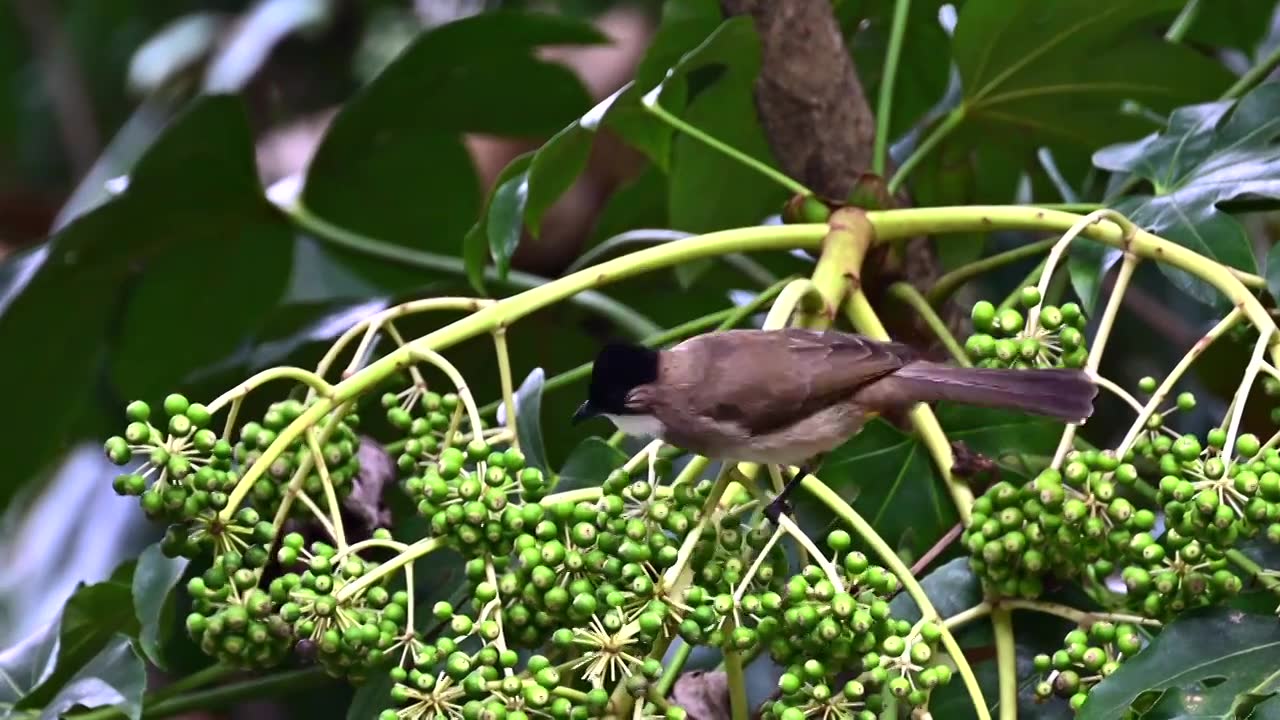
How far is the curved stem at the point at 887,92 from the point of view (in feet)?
5.69

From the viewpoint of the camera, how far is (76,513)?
2.50 m

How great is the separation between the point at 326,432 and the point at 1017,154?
4.07 feet

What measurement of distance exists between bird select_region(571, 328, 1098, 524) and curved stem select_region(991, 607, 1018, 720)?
0.19 m

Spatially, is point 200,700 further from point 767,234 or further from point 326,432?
point 767,234

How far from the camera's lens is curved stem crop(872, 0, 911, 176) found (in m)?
1.73

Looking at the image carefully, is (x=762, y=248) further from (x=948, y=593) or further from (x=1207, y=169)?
(x=1207, y=169)

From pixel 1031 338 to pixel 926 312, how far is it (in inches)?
11.2

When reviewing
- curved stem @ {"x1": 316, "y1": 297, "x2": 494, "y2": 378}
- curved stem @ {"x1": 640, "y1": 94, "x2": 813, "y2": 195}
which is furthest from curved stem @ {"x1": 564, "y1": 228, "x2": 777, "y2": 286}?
curved stem @ {"x1": 316, "y1": 297, "x2": 494, "y2": 378}

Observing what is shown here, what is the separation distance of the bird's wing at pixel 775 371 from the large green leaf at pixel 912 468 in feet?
0.20

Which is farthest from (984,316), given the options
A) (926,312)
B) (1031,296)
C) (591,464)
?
(591,464)

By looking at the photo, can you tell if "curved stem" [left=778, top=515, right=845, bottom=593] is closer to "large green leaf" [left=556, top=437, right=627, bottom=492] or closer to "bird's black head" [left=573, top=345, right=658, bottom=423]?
"large green leaf" [left=556, top=437, right=627, bottom=492]

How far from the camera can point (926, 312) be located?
149 centimetres

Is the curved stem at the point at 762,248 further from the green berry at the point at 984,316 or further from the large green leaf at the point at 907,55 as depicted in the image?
the large green leaf at the point at 907,55

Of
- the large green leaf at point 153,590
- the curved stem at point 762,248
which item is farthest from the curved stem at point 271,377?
the large green leaf at point 153,590
